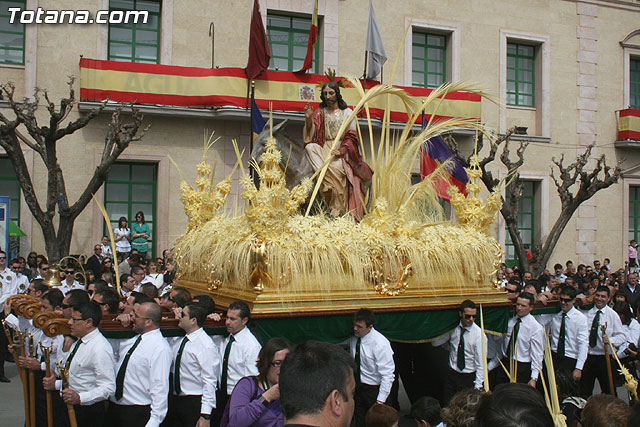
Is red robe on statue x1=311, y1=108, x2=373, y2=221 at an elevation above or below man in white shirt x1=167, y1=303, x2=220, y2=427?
above

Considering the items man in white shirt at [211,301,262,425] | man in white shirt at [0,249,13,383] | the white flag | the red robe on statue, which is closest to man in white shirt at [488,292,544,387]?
the red robe on statue

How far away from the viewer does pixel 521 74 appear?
2012cm

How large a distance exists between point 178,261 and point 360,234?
2.36 m

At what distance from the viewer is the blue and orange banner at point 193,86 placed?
15.0 metres

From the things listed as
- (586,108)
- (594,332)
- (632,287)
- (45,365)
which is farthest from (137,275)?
(586,108)

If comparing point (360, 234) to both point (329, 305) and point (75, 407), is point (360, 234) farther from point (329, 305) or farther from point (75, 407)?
point (75, 407)

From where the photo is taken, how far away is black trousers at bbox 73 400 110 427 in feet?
15.8

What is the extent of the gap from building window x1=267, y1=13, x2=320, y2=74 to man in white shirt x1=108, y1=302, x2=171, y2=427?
1355 cm

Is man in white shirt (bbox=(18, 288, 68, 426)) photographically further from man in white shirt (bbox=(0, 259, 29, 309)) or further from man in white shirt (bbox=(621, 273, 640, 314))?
man in white shirt (bbox=(621, 273, 640, 314))

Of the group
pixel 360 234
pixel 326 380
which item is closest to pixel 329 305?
pixel 360 234

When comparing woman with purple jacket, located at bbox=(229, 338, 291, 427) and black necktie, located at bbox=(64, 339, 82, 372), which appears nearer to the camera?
woman with purple jacket, located at bbox=(229, 338, 291, 427)

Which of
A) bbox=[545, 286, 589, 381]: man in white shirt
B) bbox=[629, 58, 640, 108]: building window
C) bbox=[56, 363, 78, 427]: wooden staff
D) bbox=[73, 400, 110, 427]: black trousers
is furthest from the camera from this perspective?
bbox=[629, 58, 640, 108]: building window

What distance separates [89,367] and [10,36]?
13.2 metres

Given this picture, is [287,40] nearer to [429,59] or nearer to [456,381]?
[429,59]
